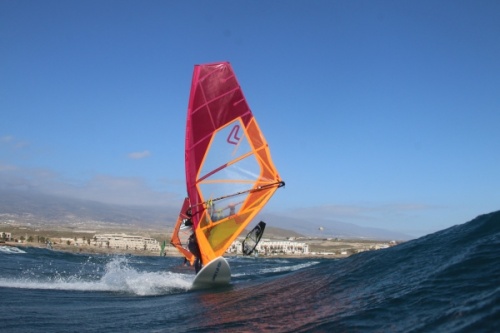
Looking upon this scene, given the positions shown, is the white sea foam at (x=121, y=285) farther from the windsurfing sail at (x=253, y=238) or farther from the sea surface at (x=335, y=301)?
the windsurfing sail at (x=253, y=238)

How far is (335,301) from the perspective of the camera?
705 centimetres

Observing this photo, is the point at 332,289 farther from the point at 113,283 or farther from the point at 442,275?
the point at 113,283

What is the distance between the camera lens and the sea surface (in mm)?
5379

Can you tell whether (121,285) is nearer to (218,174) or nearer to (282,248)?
(218,174)

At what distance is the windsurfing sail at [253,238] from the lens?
13562mm

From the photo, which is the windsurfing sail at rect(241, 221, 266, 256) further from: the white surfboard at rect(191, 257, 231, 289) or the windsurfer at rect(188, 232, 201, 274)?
the white surfboard at rect(191, 257, 231, 289)

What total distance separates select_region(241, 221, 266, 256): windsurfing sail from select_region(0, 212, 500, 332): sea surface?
2.40 metres

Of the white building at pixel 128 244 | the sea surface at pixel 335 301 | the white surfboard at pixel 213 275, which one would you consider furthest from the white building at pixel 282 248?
the sea surface at pixel 335 301

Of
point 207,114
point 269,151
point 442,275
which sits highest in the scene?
point 207,114

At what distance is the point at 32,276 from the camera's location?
48.0 ft

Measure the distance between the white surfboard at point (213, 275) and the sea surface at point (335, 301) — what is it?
41 cm

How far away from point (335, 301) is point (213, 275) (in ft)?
18.4

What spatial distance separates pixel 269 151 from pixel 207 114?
6.54 ft

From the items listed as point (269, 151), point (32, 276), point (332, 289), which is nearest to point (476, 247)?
point (332, 289)
